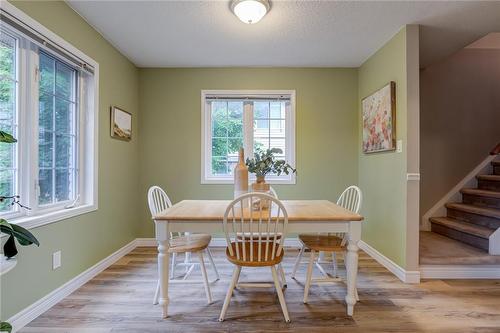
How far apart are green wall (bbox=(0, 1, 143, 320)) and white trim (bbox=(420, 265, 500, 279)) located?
122 inches

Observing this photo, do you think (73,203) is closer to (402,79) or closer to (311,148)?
(311,148)

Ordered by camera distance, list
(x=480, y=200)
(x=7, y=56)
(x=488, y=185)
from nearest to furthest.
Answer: (x=7, y=56) → (x=480, y=200) → (x=488, y=185)

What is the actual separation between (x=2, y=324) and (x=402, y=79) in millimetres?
3228

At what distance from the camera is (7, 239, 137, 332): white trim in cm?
170

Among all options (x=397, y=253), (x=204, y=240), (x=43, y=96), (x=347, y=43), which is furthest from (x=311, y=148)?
(x=43, y=96)

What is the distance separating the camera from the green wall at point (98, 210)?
175cm

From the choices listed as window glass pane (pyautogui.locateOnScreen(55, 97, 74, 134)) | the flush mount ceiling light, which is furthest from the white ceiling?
window glass pane (pyautogui.locateOnScreen(55, 97, 74, 134))

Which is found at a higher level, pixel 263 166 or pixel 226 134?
pixel 226 134

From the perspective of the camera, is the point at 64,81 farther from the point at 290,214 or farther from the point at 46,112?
the point at 290,214

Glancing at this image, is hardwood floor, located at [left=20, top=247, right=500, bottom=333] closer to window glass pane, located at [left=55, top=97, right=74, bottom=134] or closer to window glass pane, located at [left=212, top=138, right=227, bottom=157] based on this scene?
window glass pane, located at [left=55, top=97, right=74, bottom=134]

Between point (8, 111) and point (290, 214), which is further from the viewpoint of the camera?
point (290, 214)

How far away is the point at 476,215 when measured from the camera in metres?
3.06

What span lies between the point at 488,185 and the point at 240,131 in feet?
10.9

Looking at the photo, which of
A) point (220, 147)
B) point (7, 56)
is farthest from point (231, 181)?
point (7, 56)
